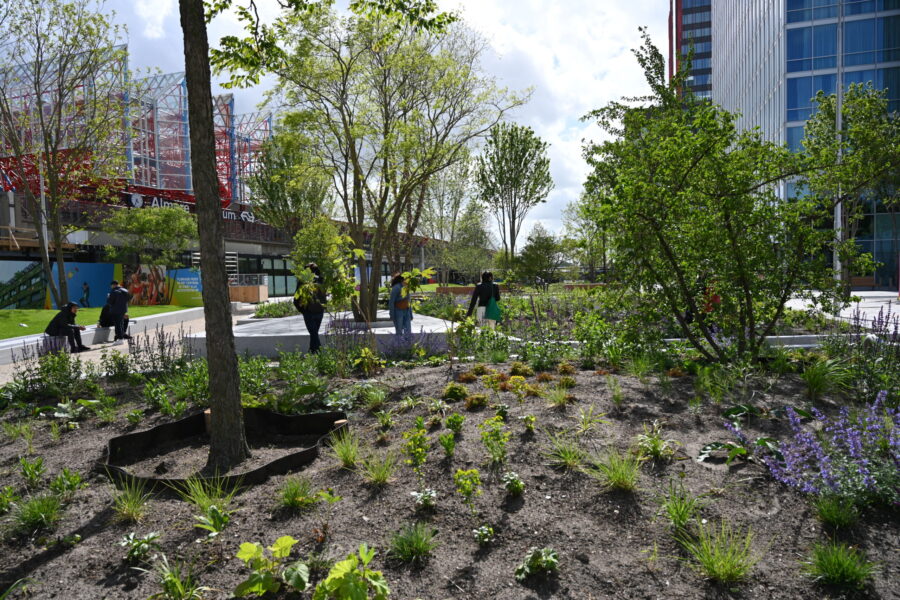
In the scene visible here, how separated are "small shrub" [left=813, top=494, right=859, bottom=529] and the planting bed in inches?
2.3

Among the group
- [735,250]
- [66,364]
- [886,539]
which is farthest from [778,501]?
[66,364]

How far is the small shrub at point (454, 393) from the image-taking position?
488 centimetres

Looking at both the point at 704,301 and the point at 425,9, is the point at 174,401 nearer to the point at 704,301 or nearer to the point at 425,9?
the point at 425,9

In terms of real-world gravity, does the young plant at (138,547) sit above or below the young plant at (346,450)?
below

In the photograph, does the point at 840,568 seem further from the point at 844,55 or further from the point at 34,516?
the point at 844,55

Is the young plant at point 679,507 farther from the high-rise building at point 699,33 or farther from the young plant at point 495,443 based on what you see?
the high-rise building at point 699,33

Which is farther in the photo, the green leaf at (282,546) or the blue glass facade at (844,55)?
the blue glass facade at (844,55)

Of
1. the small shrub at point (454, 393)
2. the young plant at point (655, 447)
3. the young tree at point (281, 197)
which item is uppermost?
the young tree at point (281, 197)

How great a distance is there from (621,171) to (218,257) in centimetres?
453

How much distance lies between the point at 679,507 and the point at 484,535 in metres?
0.98

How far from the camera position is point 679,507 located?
273cm

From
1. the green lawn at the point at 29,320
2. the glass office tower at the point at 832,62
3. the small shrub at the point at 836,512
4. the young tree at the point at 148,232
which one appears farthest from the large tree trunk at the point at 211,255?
the glass office tower at the point at 832,62

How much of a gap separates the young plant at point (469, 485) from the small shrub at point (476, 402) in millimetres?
1464

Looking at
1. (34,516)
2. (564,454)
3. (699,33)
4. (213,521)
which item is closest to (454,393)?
(564,454)
